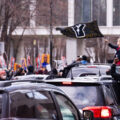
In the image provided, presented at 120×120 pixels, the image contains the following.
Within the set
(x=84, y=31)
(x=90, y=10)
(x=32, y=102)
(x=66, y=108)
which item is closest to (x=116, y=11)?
(x=90, y=10)

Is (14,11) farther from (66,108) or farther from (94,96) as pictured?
(66,108)

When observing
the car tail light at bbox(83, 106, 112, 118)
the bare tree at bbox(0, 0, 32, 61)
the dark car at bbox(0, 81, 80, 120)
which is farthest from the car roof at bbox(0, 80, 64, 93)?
the bare tree at bbox(0, 0, 32, 61)

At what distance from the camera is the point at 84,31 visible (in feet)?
59.8

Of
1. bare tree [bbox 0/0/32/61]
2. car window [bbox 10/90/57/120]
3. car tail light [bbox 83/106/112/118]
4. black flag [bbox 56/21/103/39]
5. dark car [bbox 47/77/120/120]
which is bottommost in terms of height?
car tail light [bbox 83/106/112/118]

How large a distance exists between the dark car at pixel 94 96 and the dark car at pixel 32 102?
1973mm

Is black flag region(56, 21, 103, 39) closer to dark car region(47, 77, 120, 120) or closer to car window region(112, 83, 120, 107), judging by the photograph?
car window region(112, 83, 120, 107)

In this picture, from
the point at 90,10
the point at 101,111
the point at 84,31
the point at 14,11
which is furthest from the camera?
the point at 90,10

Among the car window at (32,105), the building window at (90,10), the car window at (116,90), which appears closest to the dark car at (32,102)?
the car window at (32,105)

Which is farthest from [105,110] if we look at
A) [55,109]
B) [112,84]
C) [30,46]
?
[30,46]

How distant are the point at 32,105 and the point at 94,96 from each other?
3.17m

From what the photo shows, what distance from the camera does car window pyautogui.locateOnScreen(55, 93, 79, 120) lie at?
7176mm

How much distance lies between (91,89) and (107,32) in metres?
45.1

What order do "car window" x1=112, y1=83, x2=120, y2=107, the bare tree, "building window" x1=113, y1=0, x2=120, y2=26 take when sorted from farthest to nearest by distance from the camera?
"building window" x1=113, y1=0, x2=120, y2=26 < the bare tree < "car window" x1=112, y1=83, x2=120, y2=107

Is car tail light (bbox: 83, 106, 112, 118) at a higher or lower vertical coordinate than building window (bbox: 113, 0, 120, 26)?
lower
